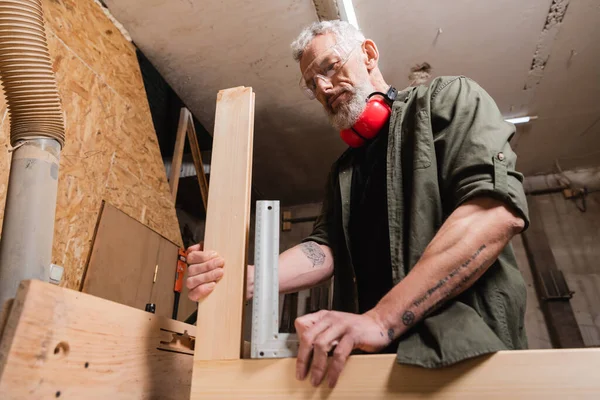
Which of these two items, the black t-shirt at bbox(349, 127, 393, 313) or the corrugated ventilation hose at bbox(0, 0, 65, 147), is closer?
the corrugated ventilation hose at bbox(0, 0, 65, 147)

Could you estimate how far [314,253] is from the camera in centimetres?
132

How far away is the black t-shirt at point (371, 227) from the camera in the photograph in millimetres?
1123

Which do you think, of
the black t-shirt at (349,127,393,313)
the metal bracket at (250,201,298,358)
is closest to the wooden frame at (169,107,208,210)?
the black t-shirt at (349,127,393,313)

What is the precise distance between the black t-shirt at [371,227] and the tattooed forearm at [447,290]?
0.37 metres

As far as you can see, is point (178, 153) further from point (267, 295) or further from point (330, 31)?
point (267, 295)

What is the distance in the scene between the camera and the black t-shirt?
1.12 metres

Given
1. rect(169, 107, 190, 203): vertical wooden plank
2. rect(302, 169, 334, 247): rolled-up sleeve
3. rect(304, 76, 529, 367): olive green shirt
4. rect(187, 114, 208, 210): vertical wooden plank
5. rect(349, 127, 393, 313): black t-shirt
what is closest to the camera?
rect(304, 76, 529, 367): olive green shirt

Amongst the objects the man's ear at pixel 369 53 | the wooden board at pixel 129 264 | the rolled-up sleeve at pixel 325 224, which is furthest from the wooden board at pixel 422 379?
the wooden board at pixel 129 264

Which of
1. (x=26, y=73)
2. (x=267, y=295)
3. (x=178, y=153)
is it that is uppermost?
(x=178, y=153)

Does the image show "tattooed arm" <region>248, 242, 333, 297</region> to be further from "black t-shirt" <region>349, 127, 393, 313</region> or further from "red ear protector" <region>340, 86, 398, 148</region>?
"red ear protector" <region>340, 86, 398, 148</region>

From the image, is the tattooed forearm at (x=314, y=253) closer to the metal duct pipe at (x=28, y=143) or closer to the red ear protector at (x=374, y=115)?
the red ear protector at (x=374, y=115)

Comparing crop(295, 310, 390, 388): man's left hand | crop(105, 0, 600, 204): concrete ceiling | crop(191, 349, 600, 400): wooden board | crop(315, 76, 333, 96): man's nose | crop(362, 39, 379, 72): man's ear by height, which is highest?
crop(105, 0, 600, 204): concrete ceiling

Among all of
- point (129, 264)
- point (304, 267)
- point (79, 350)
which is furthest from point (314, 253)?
point (129, 264)

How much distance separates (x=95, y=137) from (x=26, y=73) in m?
1.32
